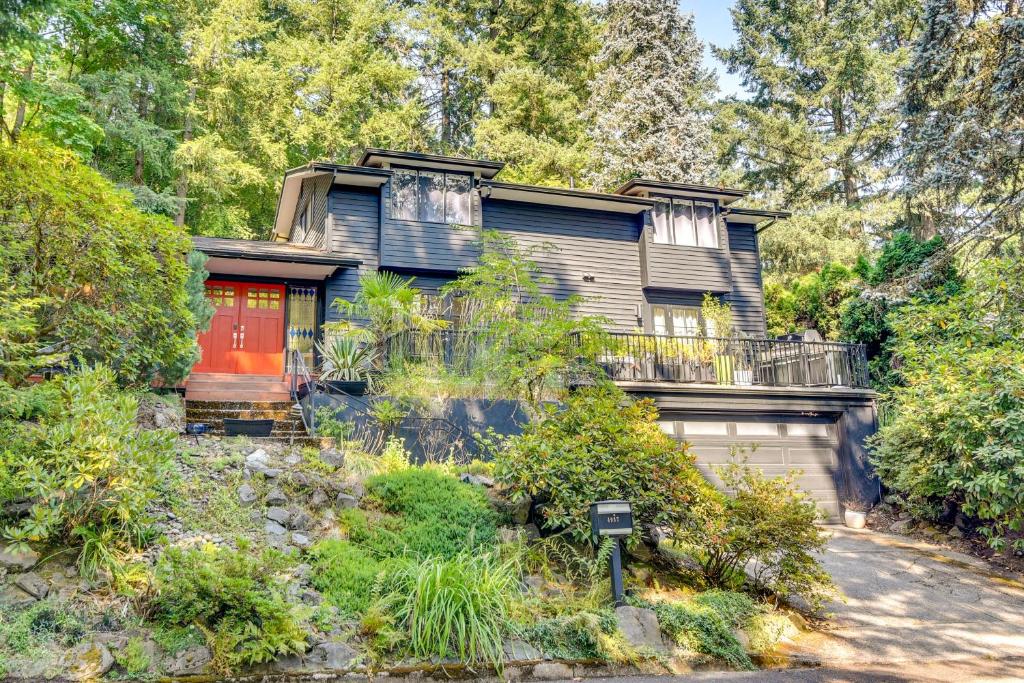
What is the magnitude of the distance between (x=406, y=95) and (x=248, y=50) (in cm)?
621

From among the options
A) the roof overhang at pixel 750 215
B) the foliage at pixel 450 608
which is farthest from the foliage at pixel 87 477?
the roof overhang at pixel 750 215

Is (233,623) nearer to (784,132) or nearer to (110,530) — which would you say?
(110,530)

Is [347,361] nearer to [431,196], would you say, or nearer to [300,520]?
[300,520]

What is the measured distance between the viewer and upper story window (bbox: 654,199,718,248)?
715 inches

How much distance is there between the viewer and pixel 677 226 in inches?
719

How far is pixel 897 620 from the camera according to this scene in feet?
26.9

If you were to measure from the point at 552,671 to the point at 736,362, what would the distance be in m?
9.85

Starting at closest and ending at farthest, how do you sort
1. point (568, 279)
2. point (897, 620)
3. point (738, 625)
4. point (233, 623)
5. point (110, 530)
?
point (233, 623) → point (110, 530) → point (738, 625) → point (897, 620) → point (568, 279)

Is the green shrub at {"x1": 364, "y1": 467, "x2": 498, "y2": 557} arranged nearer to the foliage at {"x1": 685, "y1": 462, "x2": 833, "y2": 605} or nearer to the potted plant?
the foliage at {"x1": 685, "y1": 462, "x2": 833, "y2": 605}

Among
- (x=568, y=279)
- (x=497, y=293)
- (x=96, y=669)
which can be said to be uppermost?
(x=568, y=279)

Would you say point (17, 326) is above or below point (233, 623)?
above

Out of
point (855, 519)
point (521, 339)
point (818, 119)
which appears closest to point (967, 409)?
point (855, 519)

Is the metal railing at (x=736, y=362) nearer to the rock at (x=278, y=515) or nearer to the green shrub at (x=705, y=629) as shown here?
the green shrub at (x=705, y=629)

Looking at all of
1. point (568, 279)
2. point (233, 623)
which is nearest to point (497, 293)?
point (568, 279)
